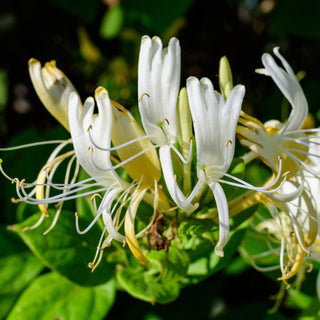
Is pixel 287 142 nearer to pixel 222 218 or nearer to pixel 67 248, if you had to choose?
pixel 222 218

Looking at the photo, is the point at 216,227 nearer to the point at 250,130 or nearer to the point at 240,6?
the point at 250,130

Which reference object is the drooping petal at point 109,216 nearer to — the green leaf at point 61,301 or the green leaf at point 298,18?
the green leaf at point 61,301

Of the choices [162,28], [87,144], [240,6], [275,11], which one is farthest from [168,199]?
[240,6]

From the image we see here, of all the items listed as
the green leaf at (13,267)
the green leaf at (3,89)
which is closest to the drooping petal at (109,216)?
the green leaf at (13,267)

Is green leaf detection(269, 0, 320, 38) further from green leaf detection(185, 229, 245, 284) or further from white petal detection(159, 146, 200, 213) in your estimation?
white petal detection(159, 146, 200, 213)

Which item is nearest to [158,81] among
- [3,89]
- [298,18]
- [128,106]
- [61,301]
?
[61,301]
